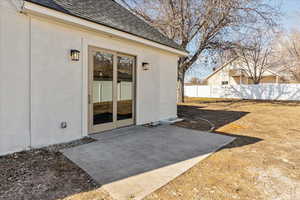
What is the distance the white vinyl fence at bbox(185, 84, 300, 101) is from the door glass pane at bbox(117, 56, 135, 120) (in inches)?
740

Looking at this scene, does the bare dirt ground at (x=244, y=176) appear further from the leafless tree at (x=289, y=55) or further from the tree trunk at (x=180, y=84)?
the leafless tree at (x=289, y=55)

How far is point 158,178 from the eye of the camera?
9.07ft

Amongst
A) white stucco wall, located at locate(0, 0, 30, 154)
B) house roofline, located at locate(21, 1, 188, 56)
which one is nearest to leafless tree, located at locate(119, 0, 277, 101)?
house roofline, located at locate(21, 1, 188, 56)

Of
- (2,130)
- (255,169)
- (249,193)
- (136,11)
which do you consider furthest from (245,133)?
(136,11)

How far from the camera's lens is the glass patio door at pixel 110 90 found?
16.4ft

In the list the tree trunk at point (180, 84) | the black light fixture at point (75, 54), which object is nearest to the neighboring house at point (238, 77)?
the tree trunk at point (180, 84)

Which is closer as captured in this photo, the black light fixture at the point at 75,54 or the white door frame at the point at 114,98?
the black light fixture at the point at 75,54

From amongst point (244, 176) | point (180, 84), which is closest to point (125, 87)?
point (244, 176)

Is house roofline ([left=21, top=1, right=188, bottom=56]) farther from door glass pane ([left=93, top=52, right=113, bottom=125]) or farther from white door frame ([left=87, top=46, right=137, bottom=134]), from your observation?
door glass pane ([left=93, top=52, right=113, bottom=125])

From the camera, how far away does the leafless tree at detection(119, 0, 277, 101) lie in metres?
11.9

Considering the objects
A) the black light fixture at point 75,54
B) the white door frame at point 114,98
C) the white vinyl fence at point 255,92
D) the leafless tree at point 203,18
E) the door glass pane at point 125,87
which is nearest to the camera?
the black light fixture at point 75,54

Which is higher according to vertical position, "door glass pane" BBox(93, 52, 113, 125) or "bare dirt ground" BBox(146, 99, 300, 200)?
"door glass pane" BBox(93, 52, 113, 125)

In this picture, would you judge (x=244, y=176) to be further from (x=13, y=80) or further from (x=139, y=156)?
(x=13, y=80)

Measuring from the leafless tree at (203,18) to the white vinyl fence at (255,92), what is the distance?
9193 mm
